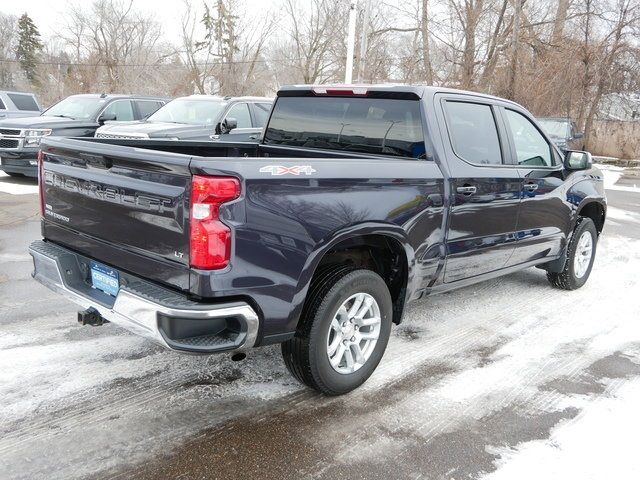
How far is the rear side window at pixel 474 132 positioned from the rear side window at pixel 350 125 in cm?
33

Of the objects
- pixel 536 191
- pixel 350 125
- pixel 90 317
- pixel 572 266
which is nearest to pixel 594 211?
pixel 572 266

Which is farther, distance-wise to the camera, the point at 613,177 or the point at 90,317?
the point at 613,177

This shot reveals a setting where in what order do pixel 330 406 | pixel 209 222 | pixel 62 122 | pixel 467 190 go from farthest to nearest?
1. pixel 62 122
2. pixel 467 190
3. pixel 330 406
4. pixel 209 222

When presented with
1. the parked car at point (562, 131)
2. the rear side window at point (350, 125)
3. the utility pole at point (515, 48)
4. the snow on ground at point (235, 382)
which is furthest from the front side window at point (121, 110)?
the utility pole at point (515, 48)

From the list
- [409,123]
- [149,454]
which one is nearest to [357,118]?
[409,123]

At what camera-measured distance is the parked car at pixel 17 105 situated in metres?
15.1

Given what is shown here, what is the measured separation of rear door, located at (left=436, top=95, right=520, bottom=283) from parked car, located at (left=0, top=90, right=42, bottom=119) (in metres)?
14.3

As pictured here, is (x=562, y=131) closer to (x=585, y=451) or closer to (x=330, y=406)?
(x=585, y=451)

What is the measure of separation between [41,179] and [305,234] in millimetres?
1915

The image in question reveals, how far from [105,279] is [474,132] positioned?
2.85m

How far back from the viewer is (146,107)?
1327 cm

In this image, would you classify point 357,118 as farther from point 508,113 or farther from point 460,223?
point 508,113

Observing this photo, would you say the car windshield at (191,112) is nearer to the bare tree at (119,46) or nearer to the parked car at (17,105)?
the parked car at (17,105)

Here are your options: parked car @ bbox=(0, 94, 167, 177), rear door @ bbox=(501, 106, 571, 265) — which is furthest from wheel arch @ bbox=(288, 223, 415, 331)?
parked car @ bbox=(0, 94, 167, 177)
